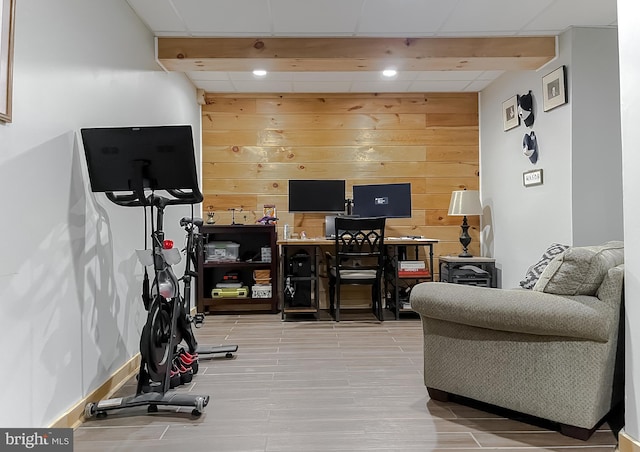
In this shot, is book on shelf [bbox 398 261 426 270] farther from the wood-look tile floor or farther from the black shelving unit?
the wood-look tile floor

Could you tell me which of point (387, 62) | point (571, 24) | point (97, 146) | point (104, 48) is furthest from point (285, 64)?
point (571, 24)

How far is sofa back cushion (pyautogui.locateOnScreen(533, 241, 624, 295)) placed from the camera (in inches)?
76.1

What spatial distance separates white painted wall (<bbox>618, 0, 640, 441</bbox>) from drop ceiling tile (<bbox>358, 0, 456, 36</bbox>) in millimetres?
1514

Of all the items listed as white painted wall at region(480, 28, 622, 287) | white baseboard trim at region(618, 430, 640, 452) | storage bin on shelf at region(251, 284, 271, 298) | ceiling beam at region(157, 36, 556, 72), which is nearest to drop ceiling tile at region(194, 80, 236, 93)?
ceiling beam at region(157, 36, 556, 72)

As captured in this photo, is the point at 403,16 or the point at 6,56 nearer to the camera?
the point at 6,56

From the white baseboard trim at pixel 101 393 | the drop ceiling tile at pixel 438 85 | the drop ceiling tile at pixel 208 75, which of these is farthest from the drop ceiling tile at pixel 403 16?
the white baseboard trim at pixel 101 393

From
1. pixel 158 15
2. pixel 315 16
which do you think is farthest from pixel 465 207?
pixel 158 15

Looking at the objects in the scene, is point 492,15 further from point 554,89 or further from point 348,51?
point 348,51

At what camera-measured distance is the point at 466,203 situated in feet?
15.9

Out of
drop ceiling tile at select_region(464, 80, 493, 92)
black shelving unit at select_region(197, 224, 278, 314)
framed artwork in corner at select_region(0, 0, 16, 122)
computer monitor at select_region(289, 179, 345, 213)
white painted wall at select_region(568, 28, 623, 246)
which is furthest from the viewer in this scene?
computer monitor at select_region(289, 179, 345, 213)

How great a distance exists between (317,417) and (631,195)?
1.67 m

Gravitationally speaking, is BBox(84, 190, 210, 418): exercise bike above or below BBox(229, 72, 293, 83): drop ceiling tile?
below

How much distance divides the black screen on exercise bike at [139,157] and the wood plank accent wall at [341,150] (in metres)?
2.91

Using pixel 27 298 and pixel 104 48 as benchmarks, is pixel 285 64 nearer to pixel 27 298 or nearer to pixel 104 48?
pixel 104 48
